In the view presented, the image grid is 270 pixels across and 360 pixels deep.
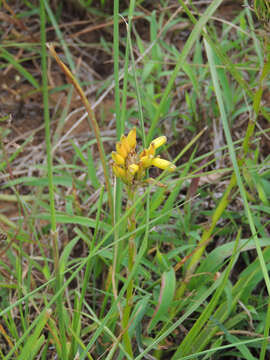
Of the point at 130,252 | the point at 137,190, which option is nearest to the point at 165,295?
the point at 130,252

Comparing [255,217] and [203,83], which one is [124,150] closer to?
[255,217]

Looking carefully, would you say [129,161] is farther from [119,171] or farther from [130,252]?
[130,252]

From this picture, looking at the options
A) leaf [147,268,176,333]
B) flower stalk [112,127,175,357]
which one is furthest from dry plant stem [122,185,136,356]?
leaf [147,268,176,333]

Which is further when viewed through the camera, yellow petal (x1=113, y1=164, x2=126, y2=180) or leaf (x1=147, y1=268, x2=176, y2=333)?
leaf (x1=147, y1=268, x2=176, y2=333)

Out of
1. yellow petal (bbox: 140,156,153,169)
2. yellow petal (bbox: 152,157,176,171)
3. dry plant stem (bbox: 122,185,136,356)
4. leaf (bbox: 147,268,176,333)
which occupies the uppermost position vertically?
yellow petal (bbox: 140,156,153,169)

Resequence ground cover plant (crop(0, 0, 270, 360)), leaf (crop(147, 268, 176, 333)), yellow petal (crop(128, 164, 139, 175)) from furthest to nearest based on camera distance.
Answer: leaf (crop(147, 268, 176, 333)) < ground cover plant (crop(0, 0, 270, 360)) < yellow petal (crop(128, 164, 139, 175))

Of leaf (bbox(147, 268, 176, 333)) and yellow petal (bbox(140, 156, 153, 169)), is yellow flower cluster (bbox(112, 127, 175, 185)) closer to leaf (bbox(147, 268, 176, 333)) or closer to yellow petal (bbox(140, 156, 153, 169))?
yellow petal (bbox(140, 156, 153, 169))

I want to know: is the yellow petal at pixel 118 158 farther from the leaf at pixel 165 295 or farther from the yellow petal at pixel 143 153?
the leaf at pixel 165 295

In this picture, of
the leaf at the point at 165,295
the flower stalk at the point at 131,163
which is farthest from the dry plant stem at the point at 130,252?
the leaf at the point at 165,295
